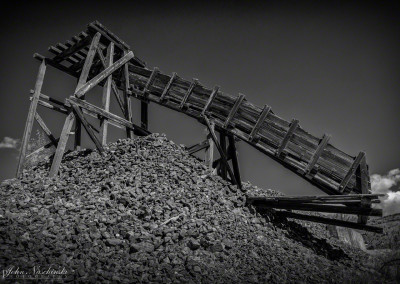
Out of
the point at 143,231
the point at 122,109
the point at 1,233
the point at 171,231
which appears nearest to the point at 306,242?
the point at 171,231

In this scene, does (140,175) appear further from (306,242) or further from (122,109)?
(306,242)

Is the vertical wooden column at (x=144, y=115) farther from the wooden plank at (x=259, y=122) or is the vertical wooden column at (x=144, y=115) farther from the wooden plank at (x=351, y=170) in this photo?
the wooden plank at (x=351, y=170)

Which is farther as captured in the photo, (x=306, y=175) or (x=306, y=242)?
(x=306, y=175)

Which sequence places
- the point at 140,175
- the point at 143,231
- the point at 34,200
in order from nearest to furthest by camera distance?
the point at 143,231
the point at 34,200
the point at 140,175

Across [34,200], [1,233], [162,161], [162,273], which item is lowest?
[1,233]

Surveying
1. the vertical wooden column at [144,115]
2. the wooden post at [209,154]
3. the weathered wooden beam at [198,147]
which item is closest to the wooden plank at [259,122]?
the wooden post at [209,154]

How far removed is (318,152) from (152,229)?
17.6 ft

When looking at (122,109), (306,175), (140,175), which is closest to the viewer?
(140,175)

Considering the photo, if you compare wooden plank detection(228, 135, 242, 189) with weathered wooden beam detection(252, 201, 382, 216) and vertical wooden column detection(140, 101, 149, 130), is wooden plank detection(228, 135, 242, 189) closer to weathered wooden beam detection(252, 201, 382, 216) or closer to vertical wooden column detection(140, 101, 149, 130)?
weathered wooden beam detection(252, 201, 382, 216)

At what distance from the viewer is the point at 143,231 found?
17.9 ft

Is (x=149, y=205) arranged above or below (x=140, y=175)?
below

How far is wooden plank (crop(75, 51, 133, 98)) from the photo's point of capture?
9.02 metres

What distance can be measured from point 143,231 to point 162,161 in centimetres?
300
